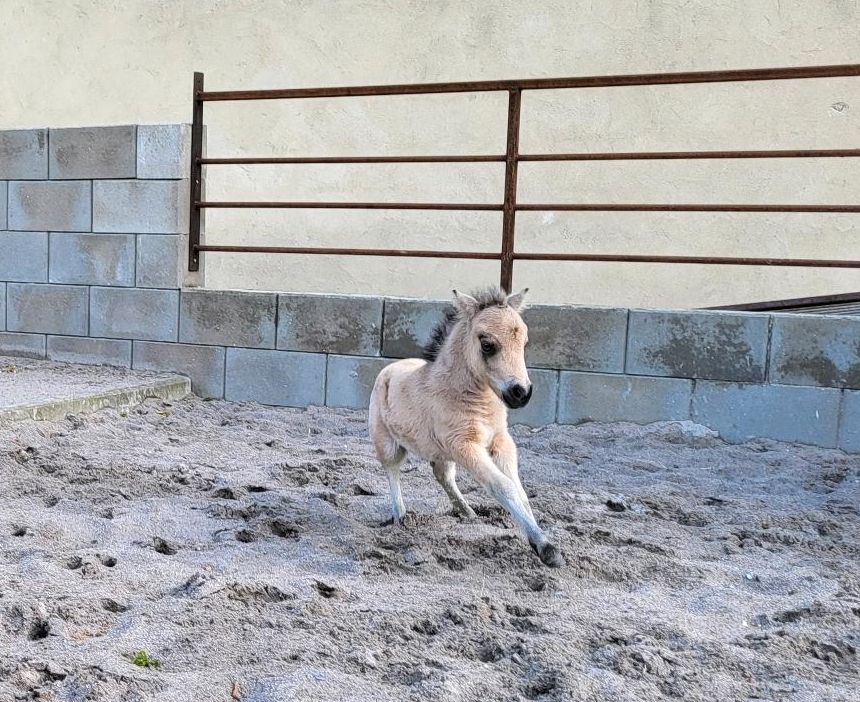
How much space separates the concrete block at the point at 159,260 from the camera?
6.18 m

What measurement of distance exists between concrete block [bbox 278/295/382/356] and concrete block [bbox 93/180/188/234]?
0.94 meters

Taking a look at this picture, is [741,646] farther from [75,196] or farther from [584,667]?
[75,196]

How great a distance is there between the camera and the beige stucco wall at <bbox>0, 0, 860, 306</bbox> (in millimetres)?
7559

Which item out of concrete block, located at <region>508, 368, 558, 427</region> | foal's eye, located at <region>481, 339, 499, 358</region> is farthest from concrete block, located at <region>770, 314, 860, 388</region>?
foal's eye, located at <region>481, 339, 499, 358</region>

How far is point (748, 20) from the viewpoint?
295 inches

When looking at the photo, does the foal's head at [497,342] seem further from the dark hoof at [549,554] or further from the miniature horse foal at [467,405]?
the dark hoof at [549,554]

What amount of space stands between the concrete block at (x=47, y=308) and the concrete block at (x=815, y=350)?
4353mm

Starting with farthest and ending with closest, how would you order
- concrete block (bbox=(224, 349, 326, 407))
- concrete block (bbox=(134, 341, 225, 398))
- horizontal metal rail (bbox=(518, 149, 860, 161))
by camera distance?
concrete block (bbox=(134, 341, 225, 398)) < concrete block (bbox=(224, 349, 326, 407)) < horizontal metal rail (bbox=(518, 149, 860, 161))

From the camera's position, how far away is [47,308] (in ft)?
21.7

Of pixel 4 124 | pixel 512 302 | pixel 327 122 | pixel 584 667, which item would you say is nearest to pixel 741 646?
pixel 584 667

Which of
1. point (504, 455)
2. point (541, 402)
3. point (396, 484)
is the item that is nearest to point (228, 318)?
point (541, 402)

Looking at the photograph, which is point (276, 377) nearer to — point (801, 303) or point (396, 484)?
point (396, 484)

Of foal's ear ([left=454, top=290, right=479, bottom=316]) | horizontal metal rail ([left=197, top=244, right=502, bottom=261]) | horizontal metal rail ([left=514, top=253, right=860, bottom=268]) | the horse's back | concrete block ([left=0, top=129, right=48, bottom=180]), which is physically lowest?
the horse's back

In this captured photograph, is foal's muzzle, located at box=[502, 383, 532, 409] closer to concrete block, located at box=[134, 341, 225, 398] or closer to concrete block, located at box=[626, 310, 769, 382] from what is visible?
concrete block, located at box=[626, 310, 769, 382]
